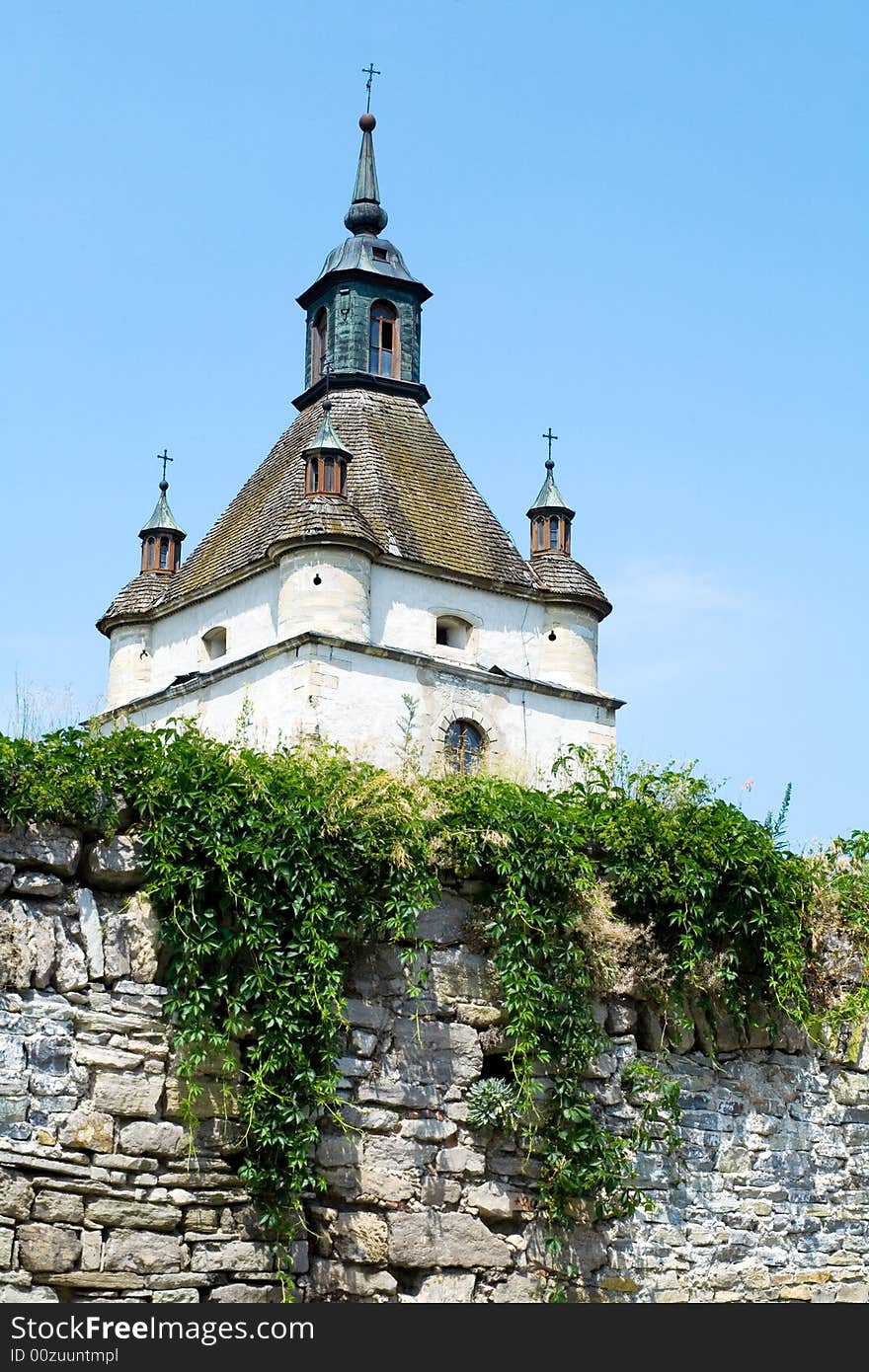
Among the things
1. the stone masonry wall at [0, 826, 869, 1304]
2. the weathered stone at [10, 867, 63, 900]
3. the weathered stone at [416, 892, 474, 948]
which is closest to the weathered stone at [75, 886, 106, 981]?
the stone masonry wall at [0, 826, 869, 1304]

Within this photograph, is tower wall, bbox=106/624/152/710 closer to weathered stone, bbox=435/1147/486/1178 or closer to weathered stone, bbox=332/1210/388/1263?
weathered stone, bbox=435/1147/486/1178

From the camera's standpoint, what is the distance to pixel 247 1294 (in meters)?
7.81

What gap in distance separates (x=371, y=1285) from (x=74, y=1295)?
1438 millimetres

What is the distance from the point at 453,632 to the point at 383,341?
714cm

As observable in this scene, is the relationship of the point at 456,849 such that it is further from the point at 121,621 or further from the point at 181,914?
the point at 121,621

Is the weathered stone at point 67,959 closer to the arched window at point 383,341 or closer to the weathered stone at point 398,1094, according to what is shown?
the weathered stone at point 398,1094

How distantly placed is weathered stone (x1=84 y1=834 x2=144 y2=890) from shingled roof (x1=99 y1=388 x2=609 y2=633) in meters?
23.4

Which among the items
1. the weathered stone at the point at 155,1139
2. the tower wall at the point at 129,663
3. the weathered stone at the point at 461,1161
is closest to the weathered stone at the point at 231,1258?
the weathered stone at the point at 155,1139

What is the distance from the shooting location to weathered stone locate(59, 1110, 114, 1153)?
7594mm

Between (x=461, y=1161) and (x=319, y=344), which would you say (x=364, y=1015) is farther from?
(x=319, y=344)

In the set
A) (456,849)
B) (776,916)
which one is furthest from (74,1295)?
(776,916)

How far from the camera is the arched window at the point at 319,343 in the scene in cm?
3619

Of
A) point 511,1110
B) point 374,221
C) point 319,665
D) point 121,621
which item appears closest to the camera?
point 511,1110

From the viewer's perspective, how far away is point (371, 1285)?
8164 mm
